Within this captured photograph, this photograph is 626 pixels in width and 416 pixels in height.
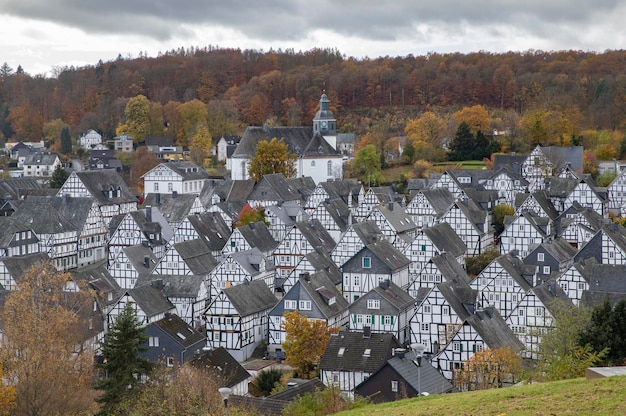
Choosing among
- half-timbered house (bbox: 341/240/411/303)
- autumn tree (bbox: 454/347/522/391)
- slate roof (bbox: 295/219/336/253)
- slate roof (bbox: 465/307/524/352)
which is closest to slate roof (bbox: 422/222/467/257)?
half-timbered house (bbox: 341/240/411/303)

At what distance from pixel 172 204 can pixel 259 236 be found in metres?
14.7

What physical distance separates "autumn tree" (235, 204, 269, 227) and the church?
763 inches

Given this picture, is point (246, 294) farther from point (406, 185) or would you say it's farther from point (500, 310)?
point (406, 185)

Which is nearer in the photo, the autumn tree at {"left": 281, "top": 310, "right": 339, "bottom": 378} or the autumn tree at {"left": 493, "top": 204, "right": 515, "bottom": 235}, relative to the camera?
the autumn tree at {"left": 281, "top": 310, "right": 339, "bottom": 378}

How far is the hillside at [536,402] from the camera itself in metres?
21.7

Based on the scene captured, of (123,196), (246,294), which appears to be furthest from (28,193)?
(246,294)

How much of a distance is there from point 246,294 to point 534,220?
21583 mm

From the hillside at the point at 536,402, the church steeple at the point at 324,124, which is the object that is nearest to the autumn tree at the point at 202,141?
the church steeple at the point at 324,124

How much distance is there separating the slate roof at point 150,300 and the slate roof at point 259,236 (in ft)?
38.4

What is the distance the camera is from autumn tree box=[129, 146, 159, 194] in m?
96.2

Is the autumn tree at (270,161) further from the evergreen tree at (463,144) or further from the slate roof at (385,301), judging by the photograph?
the slate roof at (385,301)

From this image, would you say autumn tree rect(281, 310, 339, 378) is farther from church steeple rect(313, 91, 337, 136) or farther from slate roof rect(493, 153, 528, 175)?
church steeple rect(313, 91, 337, 136)

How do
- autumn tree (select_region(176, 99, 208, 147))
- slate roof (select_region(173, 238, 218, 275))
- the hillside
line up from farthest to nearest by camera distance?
autumn tree (select_region(176, 99, 208, 147)) → slate roof (select_region(173, 238, 218, 275)) → the hillside

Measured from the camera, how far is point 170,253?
2160 inches
